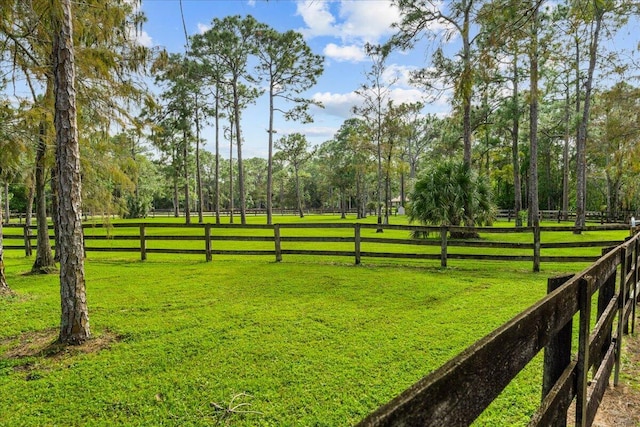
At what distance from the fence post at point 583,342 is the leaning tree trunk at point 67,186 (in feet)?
15.8

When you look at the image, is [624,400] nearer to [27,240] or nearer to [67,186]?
[67,186]

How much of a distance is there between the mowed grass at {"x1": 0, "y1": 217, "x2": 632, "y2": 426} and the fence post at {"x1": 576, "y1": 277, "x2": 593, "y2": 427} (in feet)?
3.74

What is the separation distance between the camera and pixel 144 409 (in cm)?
300

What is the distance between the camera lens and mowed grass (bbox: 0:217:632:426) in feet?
9.82

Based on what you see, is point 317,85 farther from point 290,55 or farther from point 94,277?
point 94,277

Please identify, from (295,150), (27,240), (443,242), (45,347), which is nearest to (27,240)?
(27,240)

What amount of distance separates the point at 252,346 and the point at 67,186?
2787 mm

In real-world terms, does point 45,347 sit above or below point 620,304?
below

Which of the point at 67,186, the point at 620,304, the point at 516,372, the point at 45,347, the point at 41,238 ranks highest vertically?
the point at 67,186

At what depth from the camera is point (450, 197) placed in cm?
1340

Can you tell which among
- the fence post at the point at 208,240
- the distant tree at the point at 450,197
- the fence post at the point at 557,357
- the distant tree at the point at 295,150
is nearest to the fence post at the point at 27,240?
the fence post at the point at 208,240

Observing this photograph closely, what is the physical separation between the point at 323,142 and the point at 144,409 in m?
57.3

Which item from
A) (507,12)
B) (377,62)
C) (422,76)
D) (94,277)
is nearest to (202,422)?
(507,12)

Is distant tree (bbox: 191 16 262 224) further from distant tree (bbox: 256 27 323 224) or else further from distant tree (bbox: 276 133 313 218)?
distant tree (bbox: 276 133 313 218)
